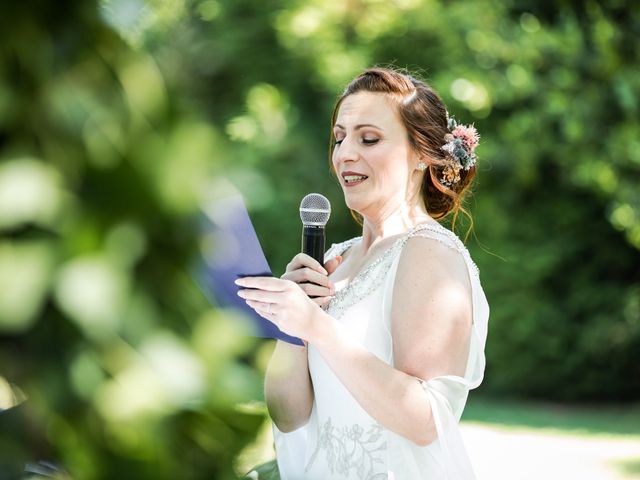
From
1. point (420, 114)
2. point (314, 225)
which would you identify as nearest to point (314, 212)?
point (314, 225)

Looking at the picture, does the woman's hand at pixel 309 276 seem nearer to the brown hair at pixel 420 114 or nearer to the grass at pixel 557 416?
the brown hair at pixel 420 114

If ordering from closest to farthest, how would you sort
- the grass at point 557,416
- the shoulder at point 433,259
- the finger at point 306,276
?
the finger at point 306,276 < the shoulder at point 433,259 < the grass at point 557,416

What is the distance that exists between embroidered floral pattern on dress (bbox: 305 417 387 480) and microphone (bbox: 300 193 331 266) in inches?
20.9

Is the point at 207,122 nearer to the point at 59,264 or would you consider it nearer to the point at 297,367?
the point at 59,264

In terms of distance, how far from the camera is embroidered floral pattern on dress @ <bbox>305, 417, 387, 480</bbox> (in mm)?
2592

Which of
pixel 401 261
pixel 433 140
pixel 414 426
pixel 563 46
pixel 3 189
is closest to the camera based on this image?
pixel 3 189

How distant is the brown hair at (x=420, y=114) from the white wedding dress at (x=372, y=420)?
303mm

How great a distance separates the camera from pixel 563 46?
30.2ft

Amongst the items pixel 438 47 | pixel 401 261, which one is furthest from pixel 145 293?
pixel 438 47

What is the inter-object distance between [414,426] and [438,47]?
827cm

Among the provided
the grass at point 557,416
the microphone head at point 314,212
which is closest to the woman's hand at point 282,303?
the microphone head at point 314,212

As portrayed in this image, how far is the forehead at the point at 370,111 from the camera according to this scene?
2.82m

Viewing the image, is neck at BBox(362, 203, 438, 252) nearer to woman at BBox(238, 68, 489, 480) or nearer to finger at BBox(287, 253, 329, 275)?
woman at BBox(238, 68, 489, 480)

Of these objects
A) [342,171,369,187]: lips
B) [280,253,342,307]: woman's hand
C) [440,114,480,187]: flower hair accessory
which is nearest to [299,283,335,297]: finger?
[280,253,342,307]: woman's hand
